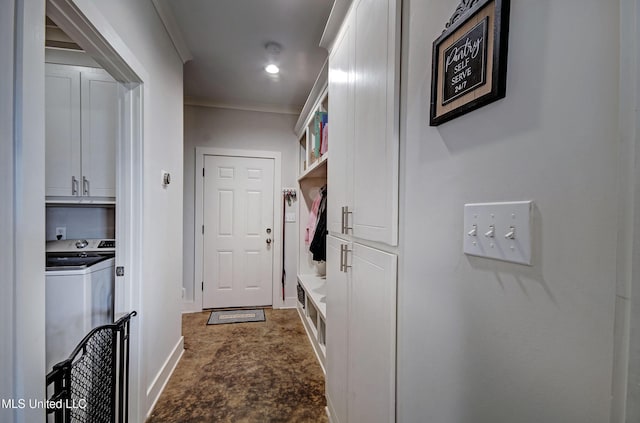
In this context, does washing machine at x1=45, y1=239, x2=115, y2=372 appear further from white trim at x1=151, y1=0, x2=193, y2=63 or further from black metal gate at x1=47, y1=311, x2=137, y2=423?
white trim at x1=151, y1=0, x2=193, y2=63

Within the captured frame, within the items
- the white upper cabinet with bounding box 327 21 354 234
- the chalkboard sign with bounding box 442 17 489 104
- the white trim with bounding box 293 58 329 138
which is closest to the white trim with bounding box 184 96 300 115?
the white trim with bounding box 293 58 329 138

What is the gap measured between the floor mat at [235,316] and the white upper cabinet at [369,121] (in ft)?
7.21

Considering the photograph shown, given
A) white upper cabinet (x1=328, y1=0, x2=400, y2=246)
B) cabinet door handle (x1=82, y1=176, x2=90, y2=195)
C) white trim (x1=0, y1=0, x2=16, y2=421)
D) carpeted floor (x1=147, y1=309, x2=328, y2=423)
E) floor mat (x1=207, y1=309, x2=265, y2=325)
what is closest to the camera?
white trim (x1=0, y1=0, x2=16, y2=421)

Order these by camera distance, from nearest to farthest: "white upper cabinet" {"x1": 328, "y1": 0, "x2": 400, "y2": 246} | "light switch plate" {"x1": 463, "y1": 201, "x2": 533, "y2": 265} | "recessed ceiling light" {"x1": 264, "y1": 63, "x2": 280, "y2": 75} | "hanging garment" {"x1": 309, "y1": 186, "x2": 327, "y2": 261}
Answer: "light switch plate" {"x1": 463, "y1": 201, "x2": 533, "y2": 265}
"white upper cabinet" {"x1": 328, "y1": 0, "x2": 400, "y2": 246}
"recessed ceiling light" {"x1": 264, "y1": 63, "x2": 280, "y2": 75}
"hanging garment" {"x1": 309, "y1": 186, "x2": 327, "y2": 261}

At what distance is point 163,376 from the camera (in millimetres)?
1945

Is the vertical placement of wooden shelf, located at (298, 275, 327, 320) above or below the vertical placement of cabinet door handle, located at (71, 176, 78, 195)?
below

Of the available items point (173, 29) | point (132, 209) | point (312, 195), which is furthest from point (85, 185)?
point (312, 195)

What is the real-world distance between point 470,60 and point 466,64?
0.01 meters

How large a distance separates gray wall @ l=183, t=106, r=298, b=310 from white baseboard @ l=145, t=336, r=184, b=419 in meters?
1.16

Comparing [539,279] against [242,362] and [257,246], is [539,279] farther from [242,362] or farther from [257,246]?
[257,246]

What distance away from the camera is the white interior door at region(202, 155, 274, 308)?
343cm

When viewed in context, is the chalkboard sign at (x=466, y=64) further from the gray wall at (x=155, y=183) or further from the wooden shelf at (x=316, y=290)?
the wooden shelf at (x=316, y=290)
